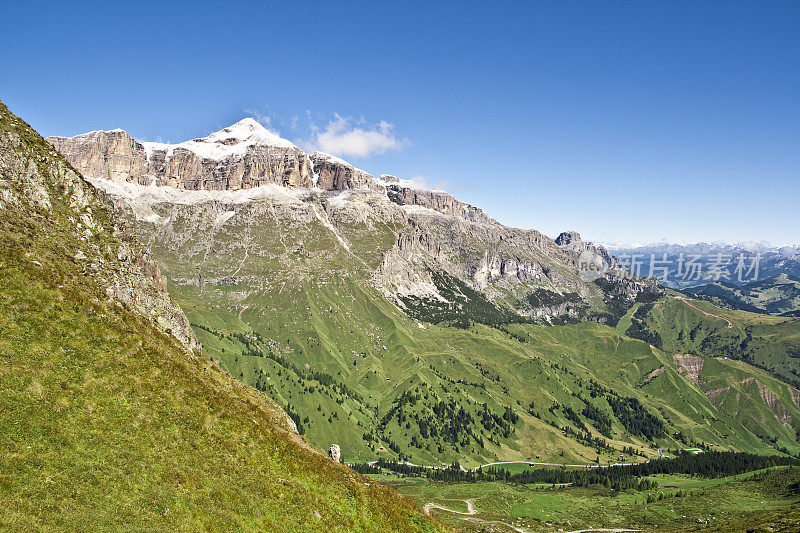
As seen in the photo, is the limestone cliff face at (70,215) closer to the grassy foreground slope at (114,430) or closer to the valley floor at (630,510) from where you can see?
the grassy foreground slope at (114,430)

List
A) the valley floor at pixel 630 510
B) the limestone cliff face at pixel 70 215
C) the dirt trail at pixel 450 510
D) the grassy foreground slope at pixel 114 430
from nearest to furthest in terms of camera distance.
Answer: the grassy foreground slope at pixel 114 430, the limestone cliff face at pixel 70 215, the valley floor at pixel 630 510, the dirt trail at pixel 450 510

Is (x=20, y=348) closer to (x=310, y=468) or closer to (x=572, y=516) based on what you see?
(x=310, y=468)

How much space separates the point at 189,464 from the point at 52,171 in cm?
6345

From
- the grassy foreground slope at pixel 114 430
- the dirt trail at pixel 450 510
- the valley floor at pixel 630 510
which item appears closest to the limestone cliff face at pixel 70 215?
the grassy foreground slope at pixel 114 430

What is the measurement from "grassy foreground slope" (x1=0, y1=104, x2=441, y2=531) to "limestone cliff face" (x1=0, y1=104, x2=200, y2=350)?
414mm

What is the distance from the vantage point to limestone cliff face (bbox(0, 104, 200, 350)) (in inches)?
2653

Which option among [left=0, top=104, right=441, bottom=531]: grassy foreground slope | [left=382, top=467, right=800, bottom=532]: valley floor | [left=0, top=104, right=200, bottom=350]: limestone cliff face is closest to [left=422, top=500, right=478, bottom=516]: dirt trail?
[left=382, top=467, right=800, bottom=532]: valley floor

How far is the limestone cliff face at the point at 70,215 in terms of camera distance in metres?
67.4

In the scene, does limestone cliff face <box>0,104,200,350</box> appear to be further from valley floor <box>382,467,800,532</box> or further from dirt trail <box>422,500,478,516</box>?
dirt trail <box>422,500,478,516</box>

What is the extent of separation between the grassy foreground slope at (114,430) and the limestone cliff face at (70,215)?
1.36 ft

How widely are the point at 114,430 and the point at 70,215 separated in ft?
159

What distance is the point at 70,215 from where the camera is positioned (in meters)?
75.1

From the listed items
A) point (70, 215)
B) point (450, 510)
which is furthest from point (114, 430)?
point (450, 510)

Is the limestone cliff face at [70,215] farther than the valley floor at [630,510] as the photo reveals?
No
